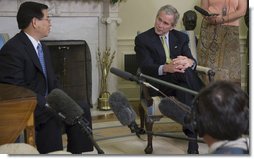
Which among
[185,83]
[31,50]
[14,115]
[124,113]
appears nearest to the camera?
[124,113]

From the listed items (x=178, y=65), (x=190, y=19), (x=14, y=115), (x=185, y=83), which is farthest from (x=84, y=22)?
(x=14, y=115)

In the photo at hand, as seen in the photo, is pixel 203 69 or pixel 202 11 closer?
pixel 202 11

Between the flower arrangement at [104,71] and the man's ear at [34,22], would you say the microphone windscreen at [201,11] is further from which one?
the man's ear at [34,22]

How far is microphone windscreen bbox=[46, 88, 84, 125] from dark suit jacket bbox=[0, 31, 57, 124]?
0.60 m

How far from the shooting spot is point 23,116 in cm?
179

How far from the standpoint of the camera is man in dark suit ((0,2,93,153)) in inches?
82.6

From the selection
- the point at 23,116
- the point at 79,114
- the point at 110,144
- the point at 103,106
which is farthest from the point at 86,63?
the point at 79,114

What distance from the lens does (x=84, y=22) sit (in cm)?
267

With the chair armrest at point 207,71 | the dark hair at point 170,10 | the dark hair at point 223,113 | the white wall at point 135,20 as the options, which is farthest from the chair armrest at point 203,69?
the dark hair at point 223,113

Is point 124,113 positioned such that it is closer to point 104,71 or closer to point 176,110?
point 176,110

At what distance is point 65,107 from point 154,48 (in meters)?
1.32

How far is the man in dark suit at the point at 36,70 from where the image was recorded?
2098mm

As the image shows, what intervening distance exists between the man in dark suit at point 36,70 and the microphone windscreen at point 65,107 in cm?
63

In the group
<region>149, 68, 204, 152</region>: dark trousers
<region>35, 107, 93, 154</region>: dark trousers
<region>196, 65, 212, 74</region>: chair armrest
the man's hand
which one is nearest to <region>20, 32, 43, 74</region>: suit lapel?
<region>35, 107, 93, 154</region>: dark trousers
